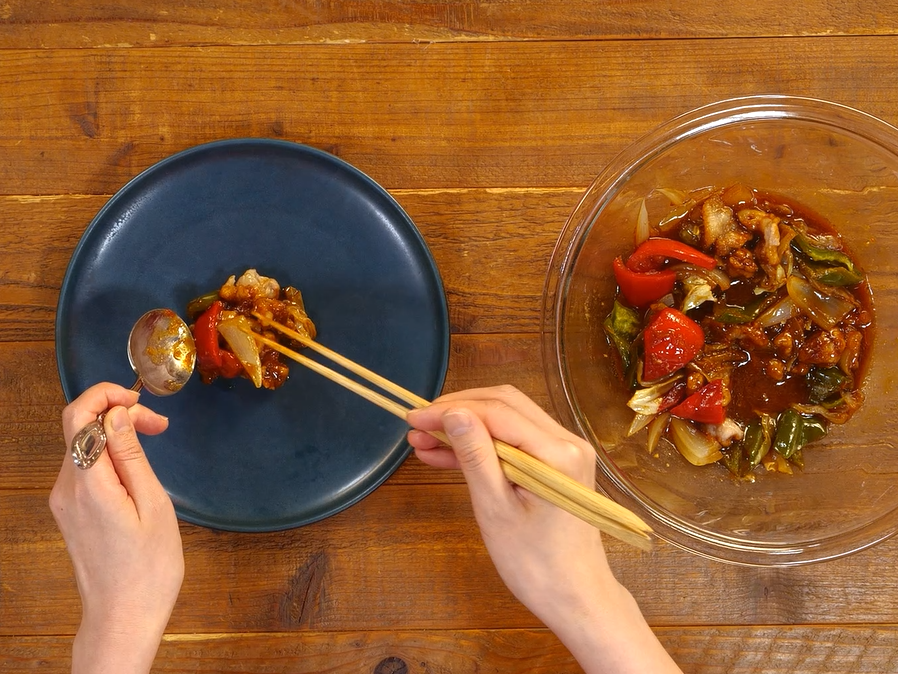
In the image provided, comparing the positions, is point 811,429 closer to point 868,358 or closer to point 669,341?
point 868,358

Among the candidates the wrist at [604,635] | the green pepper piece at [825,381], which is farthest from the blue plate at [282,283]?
the green pepper piece at [825,381]

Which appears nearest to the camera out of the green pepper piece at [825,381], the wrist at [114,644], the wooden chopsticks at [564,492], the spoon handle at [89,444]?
the wooden chopsticks at [564,492]

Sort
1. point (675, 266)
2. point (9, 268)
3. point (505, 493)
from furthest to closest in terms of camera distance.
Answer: point (9, 268) → point (675, 266) → point (505, 493)

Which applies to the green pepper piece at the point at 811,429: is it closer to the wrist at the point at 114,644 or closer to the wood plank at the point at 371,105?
the wood plank at the point at 371,105

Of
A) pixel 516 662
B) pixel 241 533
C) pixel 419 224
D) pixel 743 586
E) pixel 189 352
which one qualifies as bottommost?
pixel 516 662

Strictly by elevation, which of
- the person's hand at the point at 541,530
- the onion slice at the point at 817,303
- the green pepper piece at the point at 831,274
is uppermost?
the green pepper piece at the point at 831,274

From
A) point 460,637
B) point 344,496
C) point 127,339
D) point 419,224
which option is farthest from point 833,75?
point 127,339

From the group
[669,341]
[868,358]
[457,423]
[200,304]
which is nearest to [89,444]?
[200,304]

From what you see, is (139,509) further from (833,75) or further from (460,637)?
(833,75)
